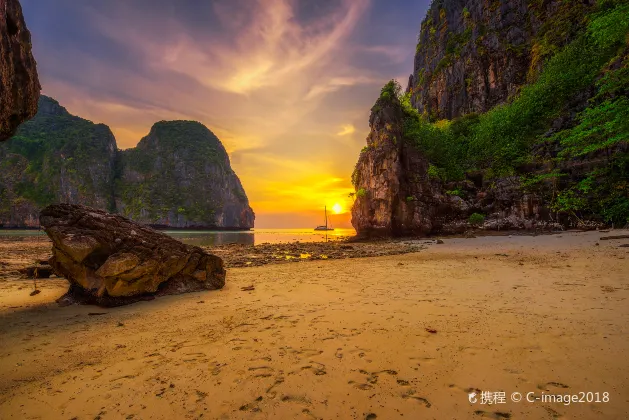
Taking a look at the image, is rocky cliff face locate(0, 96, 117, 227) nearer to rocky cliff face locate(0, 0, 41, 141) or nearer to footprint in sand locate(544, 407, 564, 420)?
rocky cliff face locate(0, 0, 41, 141)

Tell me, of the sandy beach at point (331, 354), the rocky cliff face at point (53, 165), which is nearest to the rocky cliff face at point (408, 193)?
the sandy beach at point (331, 354)

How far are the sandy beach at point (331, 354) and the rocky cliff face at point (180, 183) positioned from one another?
132 metres

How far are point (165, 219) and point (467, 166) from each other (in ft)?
414

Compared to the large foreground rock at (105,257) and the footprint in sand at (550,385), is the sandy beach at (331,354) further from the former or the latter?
the large foreground rock at (105,257)

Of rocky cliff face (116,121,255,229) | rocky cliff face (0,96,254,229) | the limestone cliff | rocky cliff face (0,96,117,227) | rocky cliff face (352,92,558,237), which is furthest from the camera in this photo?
rocky cliff face (116,121,255,229)

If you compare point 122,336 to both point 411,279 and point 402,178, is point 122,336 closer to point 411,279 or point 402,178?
point 411,279

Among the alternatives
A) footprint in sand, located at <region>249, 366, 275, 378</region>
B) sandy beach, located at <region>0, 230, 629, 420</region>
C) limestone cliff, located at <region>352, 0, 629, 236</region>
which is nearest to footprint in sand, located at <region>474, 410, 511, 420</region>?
sandy beach, located at <region>0, 230, 629, 420</region>

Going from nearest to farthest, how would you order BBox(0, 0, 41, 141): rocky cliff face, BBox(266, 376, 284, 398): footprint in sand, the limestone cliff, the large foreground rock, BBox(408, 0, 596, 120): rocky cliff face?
BBox(266, 376, 284, 398): footprint in sand → BBox(0, 0, 41, 141): rocky cliff face → the large foreground rock → the limestone cliff → BBox(408, 0, 596, 120): rocky cliff face

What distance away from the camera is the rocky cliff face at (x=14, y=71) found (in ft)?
16.5

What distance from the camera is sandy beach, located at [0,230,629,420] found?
2531mm

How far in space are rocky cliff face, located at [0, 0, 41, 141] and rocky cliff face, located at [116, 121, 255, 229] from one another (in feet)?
426

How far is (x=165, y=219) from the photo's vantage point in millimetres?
120500

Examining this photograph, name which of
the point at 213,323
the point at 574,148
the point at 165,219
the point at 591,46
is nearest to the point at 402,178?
the point at 574,148

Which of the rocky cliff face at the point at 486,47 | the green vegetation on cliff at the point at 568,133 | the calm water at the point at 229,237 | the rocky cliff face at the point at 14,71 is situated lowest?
the calm water at the point at 229,237
